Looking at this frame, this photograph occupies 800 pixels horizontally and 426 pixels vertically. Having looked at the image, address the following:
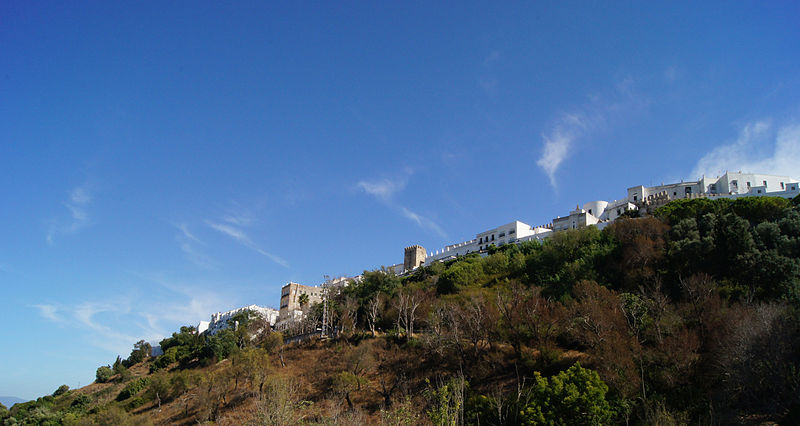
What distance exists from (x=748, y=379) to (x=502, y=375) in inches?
551

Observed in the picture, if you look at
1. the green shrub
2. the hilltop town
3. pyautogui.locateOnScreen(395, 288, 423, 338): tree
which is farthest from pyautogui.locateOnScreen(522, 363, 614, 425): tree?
the green shrub

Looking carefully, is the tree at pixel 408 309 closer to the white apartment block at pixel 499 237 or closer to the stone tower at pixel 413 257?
the white apartment block at pixel 499 237

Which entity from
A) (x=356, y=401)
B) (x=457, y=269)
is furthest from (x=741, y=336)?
(x=457, y=269)

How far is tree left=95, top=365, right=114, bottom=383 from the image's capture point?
7638 cm

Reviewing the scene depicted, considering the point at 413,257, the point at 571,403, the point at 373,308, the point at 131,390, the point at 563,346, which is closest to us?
the point at 571,403

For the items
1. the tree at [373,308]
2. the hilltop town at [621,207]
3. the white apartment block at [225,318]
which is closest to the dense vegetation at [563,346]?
the tree at [373,308]

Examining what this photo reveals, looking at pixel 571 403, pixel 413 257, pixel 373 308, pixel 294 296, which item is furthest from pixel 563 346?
pixel 294 296

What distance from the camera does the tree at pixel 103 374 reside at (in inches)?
3007

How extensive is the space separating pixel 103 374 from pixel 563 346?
72.5 m

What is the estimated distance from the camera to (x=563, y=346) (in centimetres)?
3494

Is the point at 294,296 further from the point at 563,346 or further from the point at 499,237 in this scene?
the point at 563,346

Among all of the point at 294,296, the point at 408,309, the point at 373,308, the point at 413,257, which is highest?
the point at 413,257

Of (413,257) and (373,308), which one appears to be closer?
(373,308)

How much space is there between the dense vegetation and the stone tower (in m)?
29.8
